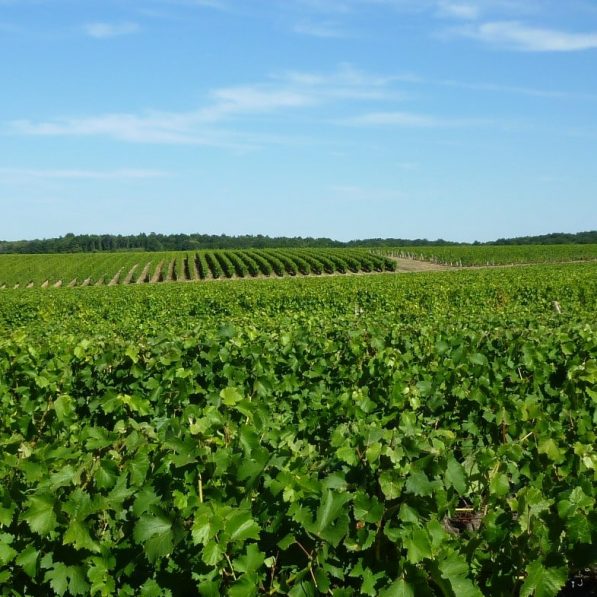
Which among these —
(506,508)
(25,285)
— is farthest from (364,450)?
(25,285)

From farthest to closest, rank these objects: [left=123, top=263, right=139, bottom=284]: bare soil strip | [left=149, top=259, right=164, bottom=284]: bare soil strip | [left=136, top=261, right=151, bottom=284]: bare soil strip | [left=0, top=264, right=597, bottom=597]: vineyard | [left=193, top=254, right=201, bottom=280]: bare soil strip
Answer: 1. [left=193, top=254, right=201, bottom=280]: bare soil strip
2. [left=149, top=259, right=164, bottom=284]: bare soil strip
3. [left=136, top=261, right=151, bottom=284]: bare soil strip
4. [left=123, top=263, right=139, bottom=284]: bare soil strip
5. [left=0, top=264, right=597, bottom=597]: vineyard

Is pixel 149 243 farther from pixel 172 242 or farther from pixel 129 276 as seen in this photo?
pixel 129 276

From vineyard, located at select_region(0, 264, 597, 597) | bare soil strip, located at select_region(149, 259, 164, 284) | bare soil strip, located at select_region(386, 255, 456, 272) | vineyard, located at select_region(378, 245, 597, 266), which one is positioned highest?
vineyard, located at select_region(378, 245, 597, 266)

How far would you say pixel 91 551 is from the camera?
310cm

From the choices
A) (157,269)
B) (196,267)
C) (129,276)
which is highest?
(196,267)

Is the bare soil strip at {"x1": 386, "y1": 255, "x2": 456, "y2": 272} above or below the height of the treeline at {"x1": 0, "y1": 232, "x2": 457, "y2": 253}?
below

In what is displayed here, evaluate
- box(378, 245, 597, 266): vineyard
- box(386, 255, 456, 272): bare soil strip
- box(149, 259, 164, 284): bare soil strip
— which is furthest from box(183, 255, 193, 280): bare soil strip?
box(378, 245, 597, 266): vineyard

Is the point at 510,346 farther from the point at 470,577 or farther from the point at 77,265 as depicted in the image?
the point at 77,265

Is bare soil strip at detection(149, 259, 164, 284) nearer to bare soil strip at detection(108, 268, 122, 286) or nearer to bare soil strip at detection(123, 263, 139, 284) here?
bare soil strip at detection(123, 263, 139, 284)

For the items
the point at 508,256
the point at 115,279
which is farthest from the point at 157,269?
the point at 508,256

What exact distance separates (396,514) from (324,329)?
6.66 metres

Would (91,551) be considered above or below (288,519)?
below

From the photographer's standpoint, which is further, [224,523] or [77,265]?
[77,265]

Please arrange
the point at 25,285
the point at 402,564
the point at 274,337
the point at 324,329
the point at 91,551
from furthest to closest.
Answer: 1. the point at 25,285
2. the point at 324,329
3. the point at 274,337
4. the point at 91,551
5. the point at 402,564
